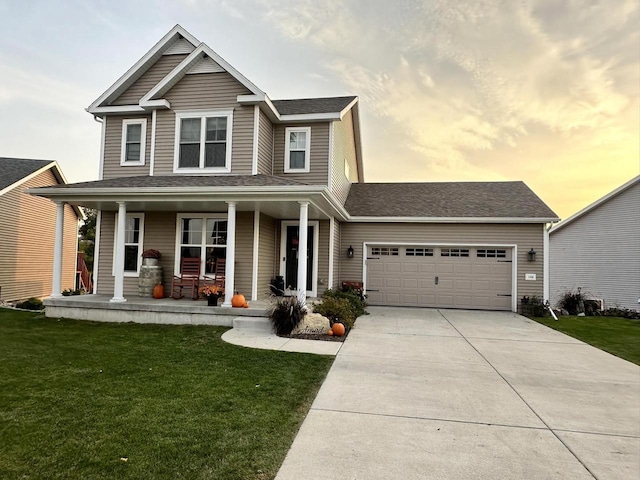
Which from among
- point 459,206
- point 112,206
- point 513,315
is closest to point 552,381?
point 513,315

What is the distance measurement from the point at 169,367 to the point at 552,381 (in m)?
A: 5.34

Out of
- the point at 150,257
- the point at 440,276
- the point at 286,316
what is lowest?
the point at 286,316

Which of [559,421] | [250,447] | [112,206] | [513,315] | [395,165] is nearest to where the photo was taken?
[250,447]

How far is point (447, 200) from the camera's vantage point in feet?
43.8

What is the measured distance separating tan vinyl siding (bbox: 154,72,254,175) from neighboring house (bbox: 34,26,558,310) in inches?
1.2

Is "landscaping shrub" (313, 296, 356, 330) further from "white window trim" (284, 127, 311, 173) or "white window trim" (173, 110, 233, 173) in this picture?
"white window trim" (173, 110, 233, 173)

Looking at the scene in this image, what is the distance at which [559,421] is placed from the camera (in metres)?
→ 3.67

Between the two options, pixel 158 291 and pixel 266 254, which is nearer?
pixel 158 291

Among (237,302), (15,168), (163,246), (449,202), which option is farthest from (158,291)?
(15,168)

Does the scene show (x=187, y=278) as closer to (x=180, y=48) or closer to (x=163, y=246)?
(x=163, y=246)

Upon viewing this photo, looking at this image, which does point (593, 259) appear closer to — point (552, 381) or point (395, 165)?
point (395, 165)

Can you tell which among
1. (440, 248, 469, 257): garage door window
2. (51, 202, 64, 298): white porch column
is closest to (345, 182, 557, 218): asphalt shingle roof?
(440, 248, 469, 257): garage door window

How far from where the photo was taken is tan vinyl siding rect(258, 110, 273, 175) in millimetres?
10102

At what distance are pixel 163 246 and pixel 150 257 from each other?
56 centimetres
